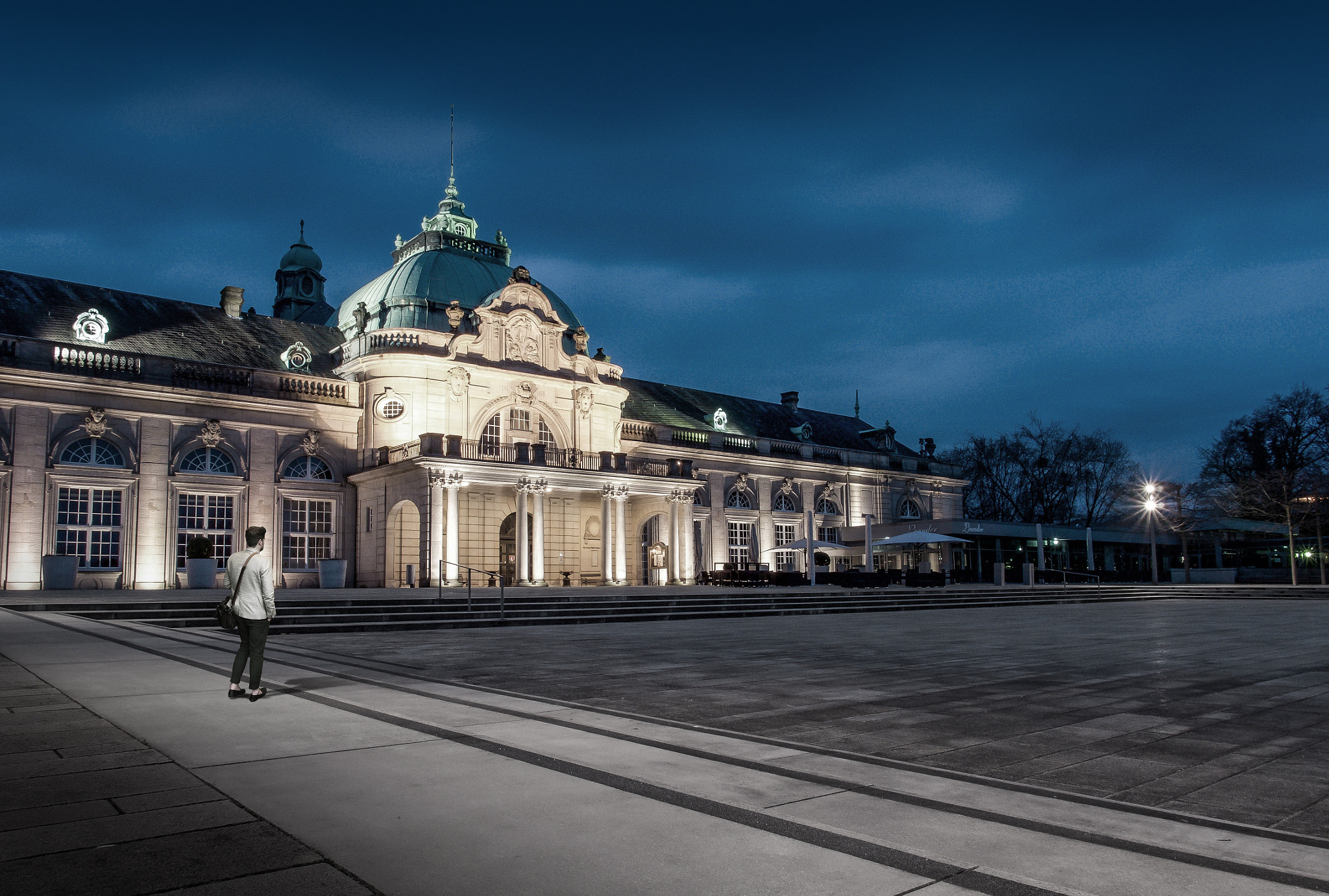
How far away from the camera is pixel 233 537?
34.9m

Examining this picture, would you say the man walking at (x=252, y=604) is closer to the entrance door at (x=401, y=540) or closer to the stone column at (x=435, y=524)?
the stone column at (x=435, y=524)

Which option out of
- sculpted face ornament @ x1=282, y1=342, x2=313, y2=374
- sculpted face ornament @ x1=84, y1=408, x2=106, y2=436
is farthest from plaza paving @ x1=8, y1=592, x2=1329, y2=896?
sculpted face ornament @ x1=282, y1=342, x2=313, y2=374

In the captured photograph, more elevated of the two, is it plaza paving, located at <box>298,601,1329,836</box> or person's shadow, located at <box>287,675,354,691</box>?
person's shadow, located at <box>287,675,354,691</box>

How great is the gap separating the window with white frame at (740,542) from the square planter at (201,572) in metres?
27.6

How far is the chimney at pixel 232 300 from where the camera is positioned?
42.3 metres

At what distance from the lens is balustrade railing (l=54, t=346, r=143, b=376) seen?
32094 mm

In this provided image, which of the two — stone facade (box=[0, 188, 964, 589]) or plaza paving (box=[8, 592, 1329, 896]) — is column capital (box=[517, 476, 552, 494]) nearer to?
stone facade (box=[0, 188, 964, 589])

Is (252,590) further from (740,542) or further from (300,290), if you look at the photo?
(300,290)

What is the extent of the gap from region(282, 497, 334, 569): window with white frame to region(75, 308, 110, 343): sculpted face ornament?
9.17 metres

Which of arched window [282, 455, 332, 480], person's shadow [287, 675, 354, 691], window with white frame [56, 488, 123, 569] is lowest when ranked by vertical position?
person's shadow [287, 675, 354, 691]

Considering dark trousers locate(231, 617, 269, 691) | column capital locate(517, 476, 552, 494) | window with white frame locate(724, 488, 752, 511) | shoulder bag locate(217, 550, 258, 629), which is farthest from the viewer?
window with white frame locate(724, 488, 752, 511)

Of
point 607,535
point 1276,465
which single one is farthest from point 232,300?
point 1276,465

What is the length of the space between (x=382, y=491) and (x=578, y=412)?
1019cm

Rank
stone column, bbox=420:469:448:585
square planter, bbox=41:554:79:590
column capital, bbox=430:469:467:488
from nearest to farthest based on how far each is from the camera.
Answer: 1. square planter, bbox=41:554:79:590
2. stone column, bbox=420:469:448:585
3. column capital, bbox=430:469:467:488
